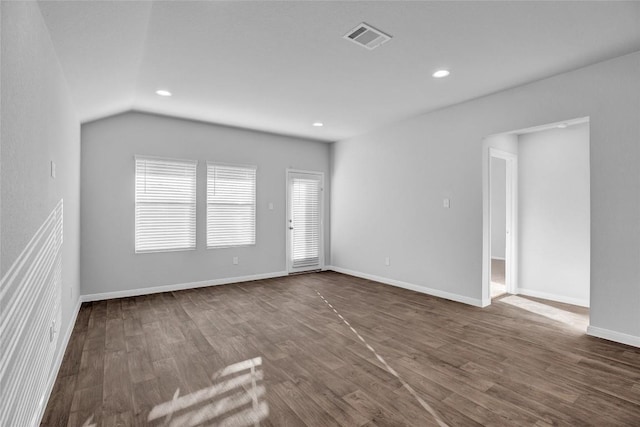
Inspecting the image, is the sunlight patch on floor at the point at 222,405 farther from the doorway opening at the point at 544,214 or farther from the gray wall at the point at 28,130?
the doorway opening at the point at 544,214

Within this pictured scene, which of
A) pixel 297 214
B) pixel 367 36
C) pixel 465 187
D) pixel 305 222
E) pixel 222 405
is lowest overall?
pixel 222 405

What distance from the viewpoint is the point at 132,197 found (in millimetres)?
4730

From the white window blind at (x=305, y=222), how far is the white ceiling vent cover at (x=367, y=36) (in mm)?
3808

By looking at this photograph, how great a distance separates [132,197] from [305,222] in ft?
10.2

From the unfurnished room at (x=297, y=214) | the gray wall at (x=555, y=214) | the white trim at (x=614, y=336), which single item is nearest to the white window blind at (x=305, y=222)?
the unfurnished room at (x=297, y=214)

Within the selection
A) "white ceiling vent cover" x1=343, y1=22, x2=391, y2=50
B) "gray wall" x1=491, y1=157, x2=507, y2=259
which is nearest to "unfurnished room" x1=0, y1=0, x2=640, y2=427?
"white ceiling vent cover" x1=343, y1=22, x2=391, y2=50

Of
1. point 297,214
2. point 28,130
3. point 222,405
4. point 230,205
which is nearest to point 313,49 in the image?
point 28,130

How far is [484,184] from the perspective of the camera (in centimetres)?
421

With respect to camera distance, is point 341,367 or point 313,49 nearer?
point 341,367

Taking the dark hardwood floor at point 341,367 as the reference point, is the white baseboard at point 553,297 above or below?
above

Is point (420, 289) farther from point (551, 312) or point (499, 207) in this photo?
point (499, 207)

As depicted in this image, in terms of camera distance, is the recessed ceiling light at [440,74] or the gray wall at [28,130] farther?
the recessed ceiling light at [440,74]

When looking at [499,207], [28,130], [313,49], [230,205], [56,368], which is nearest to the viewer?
[28,130]

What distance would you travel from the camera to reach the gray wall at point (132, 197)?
177 inches
